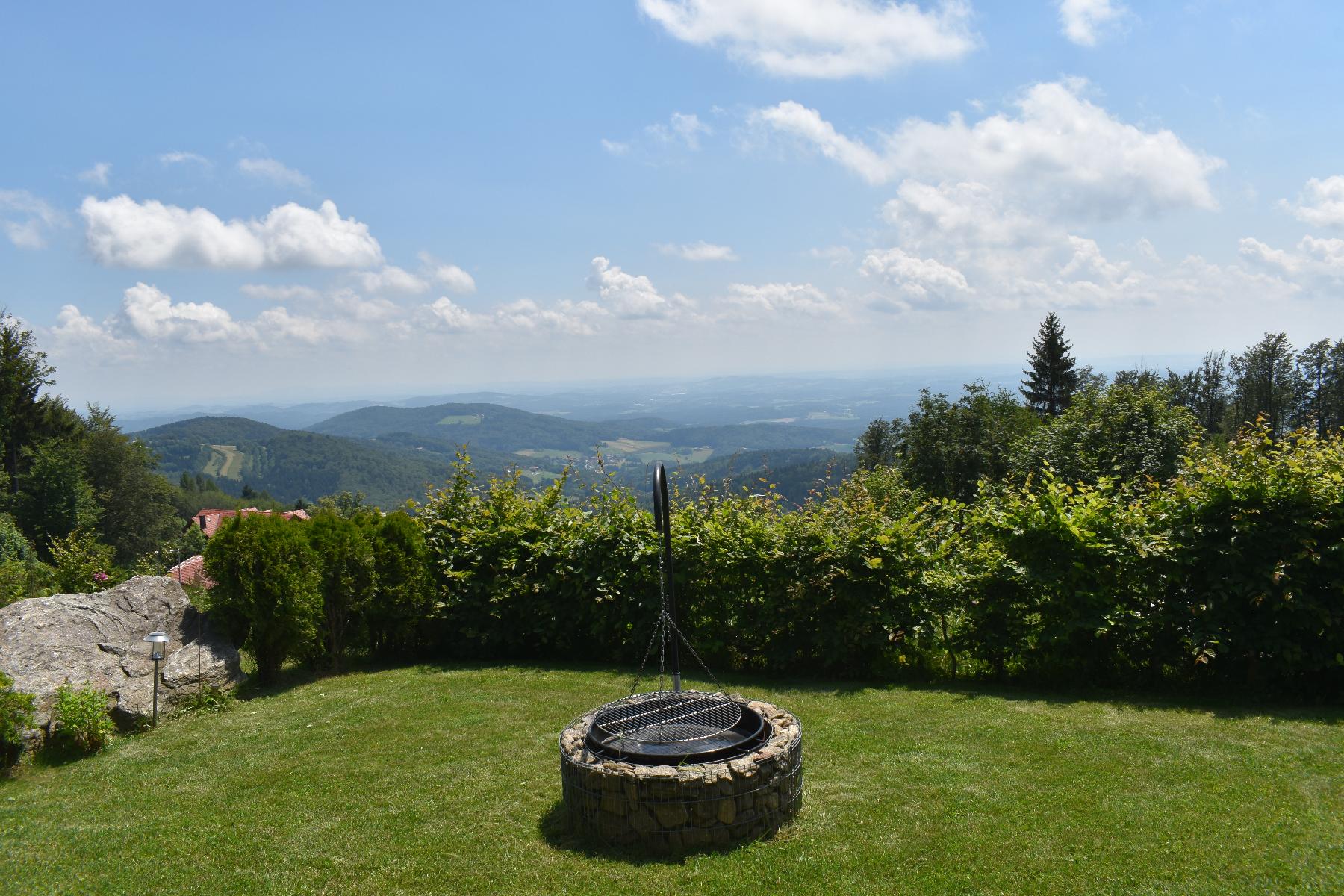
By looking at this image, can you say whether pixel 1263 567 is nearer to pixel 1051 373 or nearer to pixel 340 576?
pixel 340 576

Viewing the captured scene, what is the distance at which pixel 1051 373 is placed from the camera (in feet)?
183

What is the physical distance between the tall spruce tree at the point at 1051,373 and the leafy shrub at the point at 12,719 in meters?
58.1

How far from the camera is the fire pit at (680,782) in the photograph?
15.4ft

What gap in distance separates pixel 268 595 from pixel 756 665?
552 cm

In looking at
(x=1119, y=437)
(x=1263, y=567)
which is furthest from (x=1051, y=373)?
(x=1263, y=567)

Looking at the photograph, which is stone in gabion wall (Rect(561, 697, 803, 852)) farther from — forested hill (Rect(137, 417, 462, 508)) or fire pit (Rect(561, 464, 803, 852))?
forested hill (Rect(137, 417, 462, 508))

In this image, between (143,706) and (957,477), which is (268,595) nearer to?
(143,706)

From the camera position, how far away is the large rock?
7.28 metres

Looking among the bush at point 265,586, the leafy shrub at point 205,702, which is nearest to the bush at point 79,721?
the leafy shrub at point 205,702

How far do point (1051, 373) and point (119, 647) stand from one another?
58720mm

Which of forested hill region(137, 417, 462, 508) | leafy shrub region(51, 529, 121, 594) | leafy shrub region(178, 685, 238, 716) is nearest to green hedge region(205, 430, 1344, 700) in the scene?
leafy shrub region(178, 685, 238, 716)

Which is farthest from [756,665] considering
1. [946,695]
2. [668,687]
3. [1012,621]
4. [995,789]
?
[995,789]

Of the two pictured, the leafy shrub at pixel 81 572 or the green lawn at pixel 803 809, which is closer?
the green lawn at pixel 803 809

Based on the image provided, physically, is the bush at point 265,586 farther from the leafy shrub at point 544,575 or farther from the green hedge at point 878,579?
the leafy shrub at point 544,575
